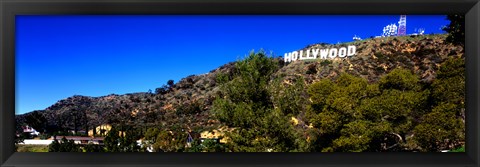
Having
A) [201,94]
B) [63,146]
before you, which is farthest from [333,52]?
[63,146]

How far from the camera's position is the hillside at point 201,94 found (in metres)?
3.02

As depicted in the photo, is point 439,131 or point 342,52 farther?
point 342,52

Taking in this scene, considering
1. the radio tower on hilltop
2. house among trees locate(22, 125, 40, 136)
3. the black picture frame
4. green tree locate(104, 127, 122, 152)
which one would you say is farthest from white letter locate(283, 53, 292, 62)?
house among trees locate(22, 125, 40, 136)

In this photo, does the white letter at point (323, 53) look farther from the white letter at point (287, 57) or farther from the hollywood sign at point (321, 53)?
the white letter at point (287, 57)

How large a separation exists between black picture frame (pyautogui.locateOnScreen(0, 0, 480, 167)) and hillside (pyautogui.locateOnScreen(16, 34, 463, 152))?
0.85m

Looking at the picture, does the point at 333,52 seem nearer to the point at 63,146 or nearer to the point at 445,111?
the point at 445,111

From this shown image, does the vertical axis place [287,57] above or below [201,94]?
above

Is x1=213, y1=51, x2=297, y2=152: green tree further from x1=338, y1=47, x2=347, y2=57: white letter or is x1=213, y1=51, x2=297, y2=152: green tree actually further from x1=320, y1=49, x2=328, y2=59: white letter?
x1=338, y1=47, x2=347, y2=57: white letter

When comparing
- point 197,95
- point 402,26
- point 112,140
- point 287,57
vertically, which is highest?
point 402,26
